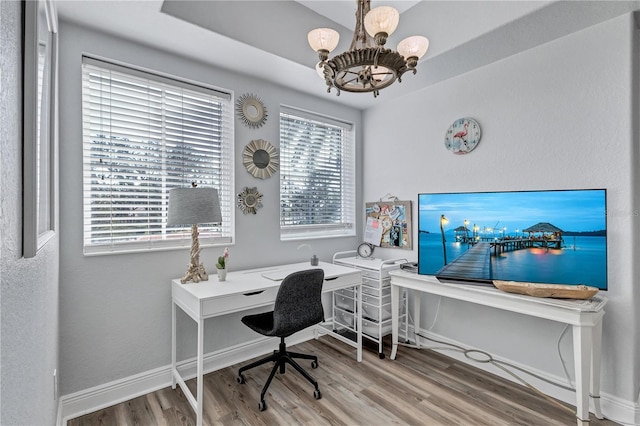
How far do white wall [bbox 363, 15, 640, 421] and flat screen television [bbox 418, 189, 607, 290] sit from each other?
12 cm

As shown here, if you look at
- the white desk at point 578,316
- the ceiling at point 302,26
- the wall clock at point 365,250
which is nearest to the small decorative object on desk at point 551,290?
the white desk at point 578,316

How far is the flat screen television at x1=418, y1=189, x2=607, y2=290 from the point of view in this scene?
82.0 inches

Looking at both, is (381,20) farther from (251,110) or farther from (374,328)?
(374,328)

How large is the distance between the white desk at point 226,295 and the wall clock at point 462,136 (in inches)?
56.4

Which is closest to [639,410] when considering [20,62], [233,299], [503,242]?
[503,242]

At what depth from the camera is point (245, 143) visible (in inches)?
112

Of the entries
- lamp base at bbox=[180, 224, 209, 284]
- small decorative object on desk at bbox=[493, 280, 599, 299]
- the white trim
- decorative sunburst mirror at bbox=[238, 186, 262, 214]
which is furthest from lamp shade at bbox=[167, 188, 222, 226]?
small decorative object on desk at bbox=[493, 280, 599, 299]

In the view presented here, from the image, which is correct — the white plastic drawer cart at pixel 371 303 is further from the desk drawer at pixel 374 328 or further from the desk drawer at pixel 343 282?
the desk drawer at pixel 343 282

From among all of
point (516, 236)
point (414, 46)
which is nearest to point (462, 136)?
point (516, 236)

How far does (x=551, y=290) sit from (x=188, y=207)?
240 centimetres

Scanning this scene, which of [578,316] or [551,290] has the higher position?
[551,290]

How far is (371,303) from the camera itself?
10.4 ft

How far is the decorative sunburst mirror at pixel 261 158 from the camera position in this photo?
9.37ft

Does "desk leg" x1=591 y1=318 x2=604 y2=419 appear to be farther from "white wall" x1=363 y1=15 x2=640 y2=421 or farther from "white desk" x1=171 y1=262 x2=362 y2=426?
"white desk" x1=171 y1=262 x2=362 y2=426
